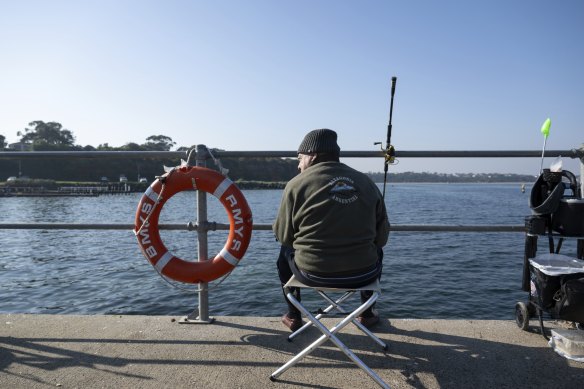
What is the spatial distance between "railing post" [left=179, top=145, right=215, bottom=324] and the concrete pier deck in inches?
2.6

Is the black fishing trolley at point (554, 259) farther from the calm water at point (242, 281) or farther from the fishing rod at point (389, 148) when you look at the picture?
the calm water at point (242, 281)

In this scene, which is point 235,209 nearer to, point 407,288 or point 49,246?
point 407,288

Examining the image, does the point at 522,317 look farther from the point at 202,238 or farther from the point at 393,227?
the point at 202,238

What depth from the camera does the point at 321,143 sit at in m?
2.18

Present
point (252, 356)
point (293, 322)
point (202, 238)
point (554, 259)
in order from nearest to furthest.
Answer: point (252, 356), point (554, 259), point (293, 322), point (202, 238)

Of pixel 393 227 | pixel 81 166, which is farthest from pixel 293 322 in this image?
pixel 81 166

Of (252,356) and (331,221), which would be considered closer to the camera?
(331,221)

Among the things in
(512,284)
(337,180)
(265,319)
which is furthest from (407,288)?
(337,180)

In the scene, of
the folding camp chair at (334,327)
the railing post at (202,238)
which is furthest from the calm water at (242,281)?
the folding camp chair at (334,327)

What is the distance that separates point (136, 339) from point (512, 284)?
38.8 feet

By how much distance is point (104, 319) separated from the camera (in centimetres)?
290

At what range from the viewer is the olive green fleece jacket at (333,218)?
193 centimetres

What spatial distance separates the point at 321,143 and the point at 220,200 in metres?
0.87

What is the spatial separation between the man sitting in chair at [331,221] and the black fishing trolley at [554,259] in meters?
1.02
